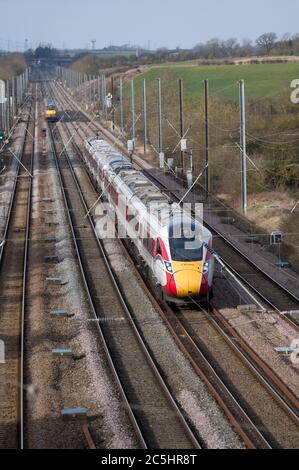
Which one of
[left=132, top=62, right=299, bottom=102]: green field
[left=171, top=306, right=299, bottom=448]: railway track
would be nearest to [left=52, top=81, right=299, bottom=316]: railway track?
[left=171, top=306, right=299, bottom=448]: railway track

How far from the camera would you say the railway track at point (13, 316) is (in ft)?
40.7

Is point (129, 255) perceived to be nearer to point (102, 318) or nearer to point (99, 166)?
point (102, 318)

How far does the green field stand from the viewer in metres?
61.5

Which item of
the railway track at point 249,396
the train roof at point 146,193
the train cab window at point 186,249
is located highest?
the train roof at point 146,193

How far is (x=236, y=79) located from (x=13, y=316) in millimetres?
57701

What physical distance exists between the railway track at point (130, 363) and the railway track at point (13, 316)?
1684 millimetres

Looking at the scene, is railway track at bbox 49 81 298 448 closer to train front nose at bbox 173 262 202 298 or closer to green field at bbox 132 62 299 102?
train front nose at bbox 173 262 202 298

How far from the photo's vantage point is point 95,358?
15.0m

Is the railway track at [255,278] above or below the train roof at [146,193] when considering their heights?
below

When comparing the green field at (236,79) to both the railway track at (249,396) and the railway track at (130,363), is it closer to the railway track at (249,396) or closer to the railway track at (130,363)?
the railway track at (130,363)

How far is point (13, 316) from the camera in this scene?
59.7 ft

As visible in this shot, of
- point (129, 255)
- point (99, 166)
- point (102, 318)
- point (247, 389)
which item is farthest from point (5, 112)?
point (247, 389)

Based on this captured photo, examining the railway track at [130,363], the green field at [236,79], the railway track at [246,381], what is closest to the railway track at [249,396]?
the railway track at [246,381]

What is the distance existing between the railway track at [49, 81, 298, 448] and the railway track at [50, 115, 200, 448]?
82cm
